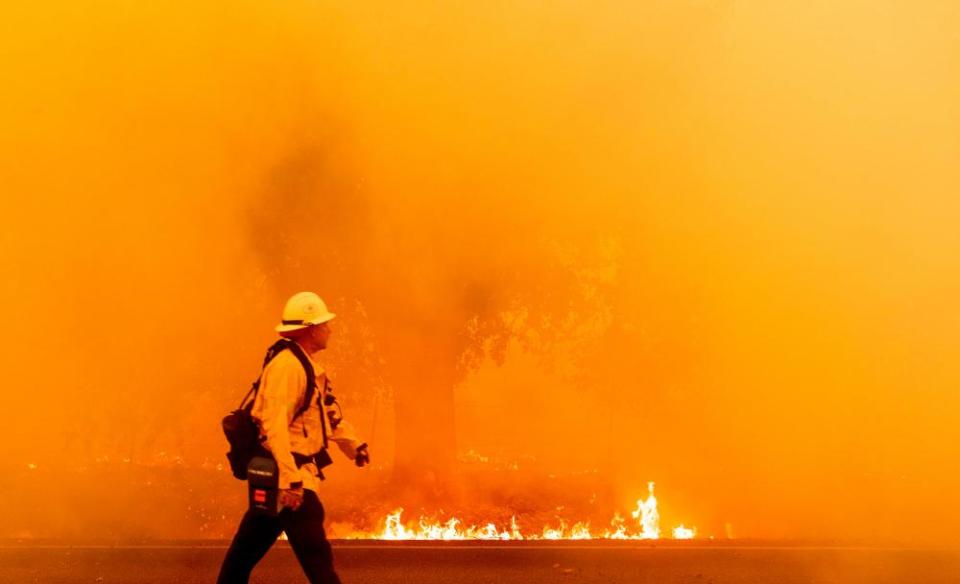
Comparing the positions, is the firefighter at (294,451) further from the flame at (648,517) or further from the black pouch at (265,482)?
the flame at (648,517)

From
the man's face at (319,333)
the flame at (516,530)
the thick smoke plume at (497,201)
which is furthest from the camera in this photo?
the flame at (516,530)

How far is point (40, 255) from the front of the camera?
6395 millimetres

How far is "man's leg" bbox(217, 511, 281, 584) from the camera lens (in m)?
3.96

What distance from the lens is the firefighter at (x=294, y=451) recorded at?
3846 mm

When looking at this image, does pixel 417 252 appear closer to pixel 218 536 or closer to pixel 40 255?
pixel 40 255

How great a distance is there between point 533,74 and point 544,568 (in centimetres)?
268

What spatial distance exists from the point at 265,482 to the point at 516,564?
2498 millimetres

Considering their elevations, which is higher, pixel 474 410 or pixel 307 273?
pixel 474 410

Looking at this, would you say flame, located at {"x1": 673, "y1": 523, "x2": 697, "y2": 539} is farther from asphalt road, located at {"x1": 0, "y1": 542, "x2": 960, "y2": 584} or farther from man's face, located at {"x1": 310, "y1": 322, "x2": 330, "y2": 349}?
man's face, located at {"x1": 310, "y1": 322, "x2": 330, "y2": 349}

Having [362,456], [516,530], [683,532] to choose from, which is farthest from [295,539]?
[683,532]

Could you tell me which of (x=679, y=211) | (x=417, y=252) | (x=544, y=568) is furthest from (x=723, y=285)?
(x=544, y=568)

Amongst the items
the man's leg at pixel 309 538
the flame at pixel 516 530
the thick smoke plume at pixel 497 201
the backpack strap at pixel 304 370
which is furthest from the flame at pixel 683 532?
the backpack strap at pixel 304 370

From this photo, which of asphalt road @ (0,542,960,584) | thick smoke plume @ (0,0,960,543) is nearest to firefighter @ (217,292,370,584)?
asphalt road @ (0,542,960,584)

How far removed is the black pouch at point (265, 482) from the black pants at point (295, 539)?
0.09 metres
